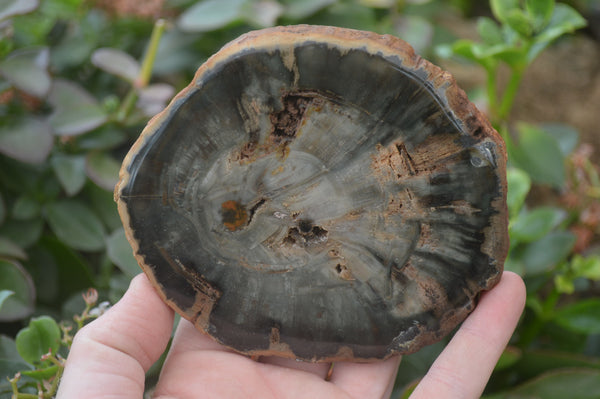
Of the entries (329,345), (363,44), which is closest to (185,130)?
(363,44)

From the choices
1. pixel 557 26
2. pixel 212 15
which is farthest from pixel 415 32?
pixel 212 15

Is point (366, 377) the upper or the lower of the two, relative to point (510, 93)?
lower

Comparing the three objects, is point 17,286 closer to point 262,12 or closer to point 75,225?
point 75,225

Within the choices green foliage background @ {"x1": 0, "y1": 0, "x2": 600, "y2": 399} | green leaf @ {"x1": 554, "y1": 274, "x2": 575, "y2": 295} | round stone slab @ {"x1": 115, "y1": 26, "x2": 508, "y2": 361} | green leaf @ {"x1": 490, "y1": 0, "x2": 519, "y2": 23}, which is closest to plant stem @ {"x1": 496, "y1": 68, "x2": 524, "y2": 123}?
green foliage background @ {"x1": 0, "y1": 0, "x2": 600, "y2": 399}

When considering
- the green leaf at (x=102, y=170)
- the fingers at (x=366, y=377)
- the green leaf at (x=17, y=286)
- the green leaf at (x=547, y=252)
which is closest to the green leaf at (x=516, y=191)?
the green leaf at (x=547, y=252)

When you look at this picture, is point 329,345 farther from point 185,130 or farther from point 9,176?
point 9,176
